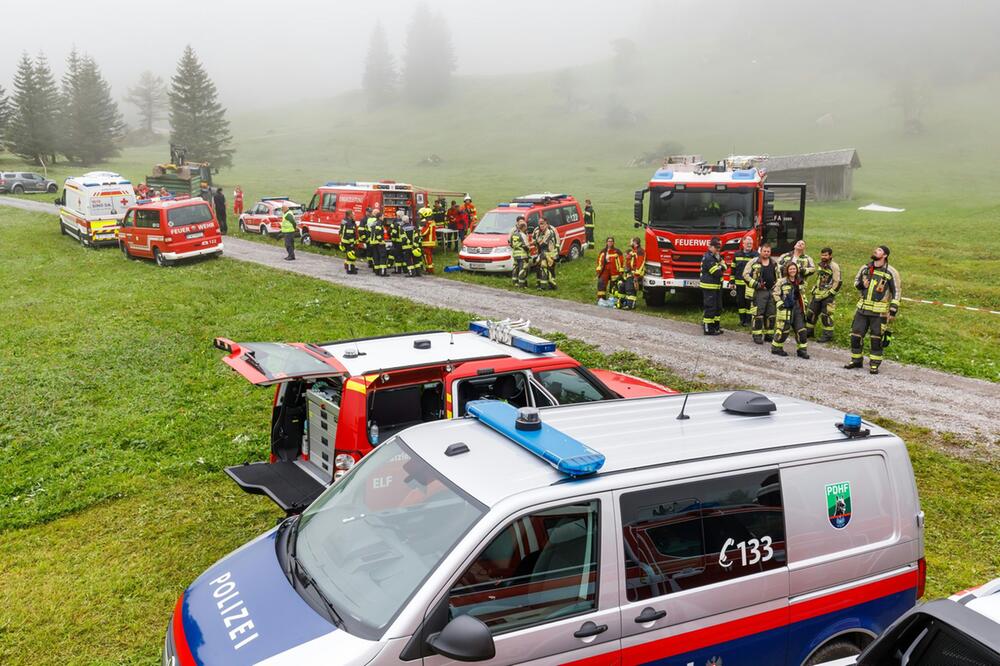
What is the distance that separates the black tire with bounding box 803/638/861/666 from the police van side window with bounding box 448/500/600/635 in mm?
1681

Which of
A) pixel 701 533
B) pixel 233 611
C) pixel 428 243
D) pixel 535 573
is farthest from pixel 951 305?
pixel 233 611

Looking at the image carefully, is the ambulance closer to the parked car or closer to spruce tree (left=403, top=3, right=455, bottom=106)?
the parked car

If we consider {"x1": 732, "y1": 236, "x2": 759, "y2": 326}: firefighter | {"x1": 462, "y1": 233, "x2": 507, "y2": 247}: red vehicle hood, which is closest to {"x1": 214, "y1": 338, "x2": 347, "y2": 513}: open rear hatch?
{"x1": 732, "y1": 236, "x2": 759, "y2": 326}: firefighter

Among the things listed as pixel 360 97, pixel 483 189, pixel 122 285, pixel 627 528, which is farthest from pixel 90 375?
pixel 360 97

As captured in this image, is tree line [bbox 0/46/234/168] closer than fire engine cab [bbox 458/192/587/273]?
No

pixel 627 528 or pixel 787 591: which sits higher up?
pixel 627 528

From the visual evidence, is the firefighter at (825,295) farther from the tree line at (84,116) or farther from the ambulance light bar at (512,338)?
the tree line at (84,116)

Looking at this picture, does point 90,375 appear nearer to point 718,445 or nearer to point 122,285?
point 122,285

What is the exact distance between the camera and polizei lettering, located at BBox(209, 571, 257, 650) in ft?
12.8

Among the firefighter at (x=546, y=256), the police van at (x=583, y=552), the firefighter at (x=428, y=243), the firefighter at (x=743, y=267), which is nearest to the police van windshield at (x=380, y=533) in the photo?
the police van at (x=583, y=552)

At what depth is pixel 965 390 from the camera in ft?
39.9

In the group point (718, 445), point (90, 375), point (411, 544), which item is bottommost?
point (90, 375)

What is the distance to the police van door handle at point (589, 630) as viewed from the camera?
394 centimetres

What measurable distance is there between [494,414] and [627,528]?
1.19 meters
